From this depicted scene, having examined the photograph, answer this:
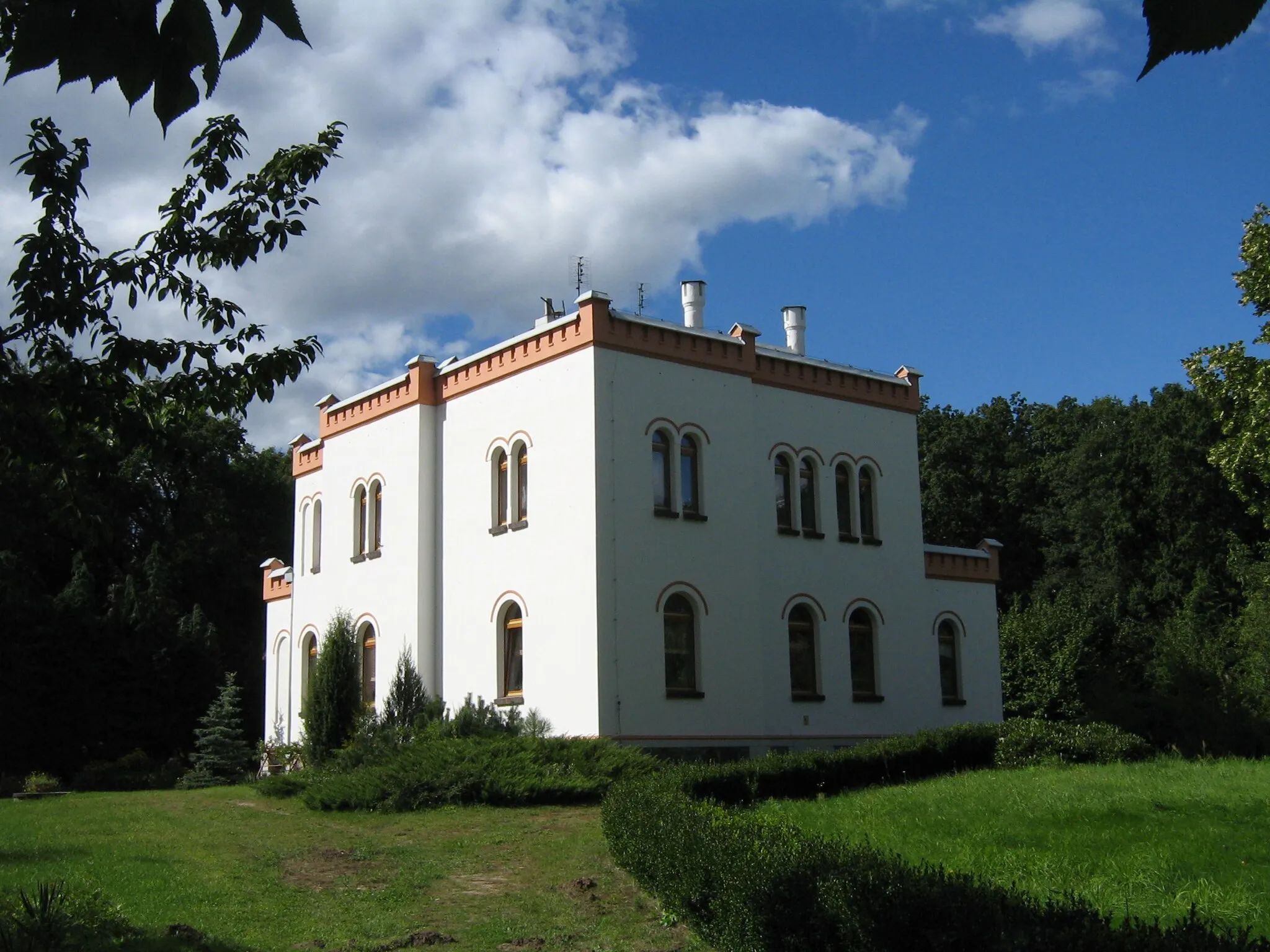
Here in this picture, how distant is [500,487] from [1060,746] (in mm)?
10604

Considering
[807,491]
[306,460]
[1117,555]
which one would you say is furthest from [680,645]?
[1117,555]

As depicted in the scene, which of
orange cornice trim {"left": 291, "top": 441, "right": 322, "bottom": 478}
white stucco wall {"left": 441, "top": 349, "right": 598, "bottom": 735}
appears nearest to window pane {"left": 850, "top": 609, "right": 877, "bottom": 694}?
white stucco wall {"left": 441, "top": 349, "right": 598, "bottom": 735}

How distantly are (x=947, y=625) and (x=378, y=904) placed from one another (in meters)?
18.4

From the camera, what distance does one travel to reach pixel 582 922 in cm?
1034

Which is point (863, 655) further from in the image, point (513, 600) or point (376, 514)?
point (376, 514)

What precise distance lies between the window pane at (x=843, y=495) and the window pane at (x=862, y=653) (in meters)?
1.69

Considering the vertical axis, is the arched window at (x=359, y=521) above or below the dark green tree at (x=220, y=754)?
above

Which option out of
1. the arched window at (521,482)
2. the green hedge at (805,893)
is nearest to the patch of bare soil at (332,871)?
the green hedge at (805,893)

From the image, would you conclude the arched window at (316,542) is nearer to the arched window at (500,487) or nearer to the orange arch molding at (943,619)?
the arched window at (500,487)

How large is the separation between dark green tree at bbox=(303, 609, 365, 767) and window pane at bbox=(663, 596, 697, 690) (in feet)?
19.8

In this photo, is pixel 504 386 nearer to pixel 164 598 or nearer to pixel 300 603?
Answer: pixel 300 603

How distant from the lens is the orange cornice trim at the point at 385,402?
25328 mm

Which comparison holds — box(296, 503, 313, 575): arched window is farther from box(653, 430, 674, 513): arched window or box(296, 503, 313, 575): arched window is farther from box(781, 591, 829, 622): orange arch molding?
box(781, 591, 829, 622): orange arch molding

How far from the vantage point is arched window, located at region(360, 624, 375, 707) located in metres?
26.2
